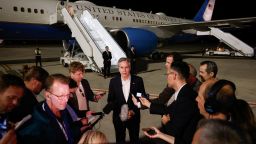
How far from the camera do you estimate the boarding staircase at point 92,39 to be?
13.4m

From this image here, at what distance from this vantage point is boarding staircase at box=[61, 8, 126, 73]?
1340 cm

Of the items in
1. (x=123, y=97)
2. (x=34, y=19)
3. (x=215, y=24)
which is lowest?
(x=123, y=97)

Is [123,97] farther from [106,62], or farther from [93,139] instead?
[106,62]

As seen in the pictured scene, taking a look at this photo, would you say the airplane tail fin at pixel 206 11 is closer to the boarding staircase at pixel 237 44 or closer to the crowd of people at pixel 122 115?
the boarding staircase at pixel 237 44

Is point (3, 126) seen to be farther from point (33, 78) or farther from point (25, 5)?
point (25, 5)

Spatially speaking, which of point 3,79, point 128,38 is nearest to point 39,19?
point 128,38

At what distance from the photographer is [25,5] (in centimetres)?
→ 1505

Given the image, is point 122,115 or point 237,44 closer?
point 122,115

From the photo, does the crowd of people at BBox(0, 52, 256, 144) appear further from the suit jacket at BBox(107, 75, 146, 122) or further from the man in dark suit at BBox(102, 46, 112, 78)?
the man in dark suit at BBox(102, 46, 112, 78)

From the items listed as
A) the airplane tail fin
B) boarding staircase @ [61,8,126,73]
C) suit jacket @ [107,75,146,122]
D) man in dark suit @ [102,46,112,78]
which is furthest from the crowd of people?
the airplane tail fin

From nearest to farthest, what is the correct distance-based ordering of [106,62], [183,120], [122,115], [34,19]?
[183,120] → [122,115] → [106,62] → [34,19]

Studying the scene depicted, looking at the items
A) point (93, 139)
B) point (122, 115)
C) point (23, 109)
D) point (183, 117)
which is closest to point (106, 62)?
point (122, 115)

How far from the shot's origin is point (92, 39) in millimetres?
13812

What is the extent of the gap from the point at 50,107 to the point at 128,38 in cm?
1348
